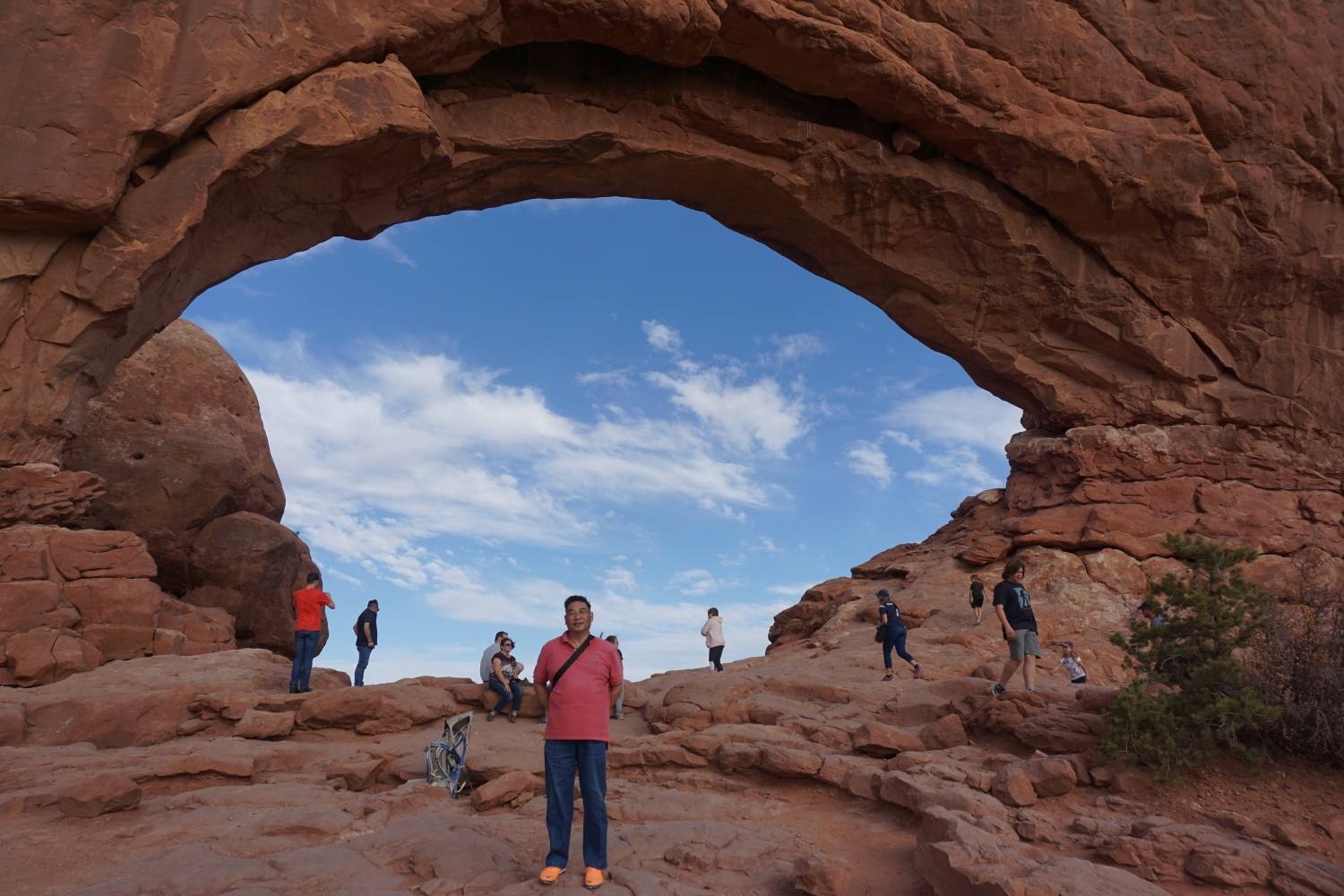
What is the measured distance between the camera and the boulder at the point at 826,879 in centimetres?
521

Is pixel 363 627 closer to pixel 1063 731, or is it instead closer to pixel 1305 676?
pixel 1063 731

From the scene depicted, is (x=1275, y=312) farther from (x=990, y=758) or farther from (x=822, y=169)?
(x=990, y=758)

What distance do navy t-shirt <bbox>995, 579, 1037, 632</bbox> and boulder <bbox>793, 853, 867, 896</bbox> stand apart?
5271 millimetres

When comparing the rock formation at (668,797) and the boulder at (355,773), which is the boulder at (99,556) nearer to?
the rock formation at (668,797)

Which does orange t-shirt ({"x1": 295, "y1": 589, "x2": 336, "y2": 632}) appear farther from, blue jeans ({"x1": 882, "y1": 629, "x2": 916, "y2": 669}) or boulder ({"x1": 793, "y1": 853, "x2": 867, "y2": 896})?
boulder ({"x1": 793, "y1": 853, "x2": 867, "y2": 896})

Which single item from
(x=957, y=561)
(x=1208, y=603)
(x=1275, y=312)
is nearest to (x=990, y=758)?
(x=1208, y=603)

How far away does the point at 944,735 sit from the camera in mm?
8836

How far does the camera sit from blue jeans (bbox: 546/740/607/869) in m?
5.21

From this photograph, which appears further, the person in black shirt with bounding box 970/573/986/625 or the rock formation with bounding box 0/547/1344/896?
the person in black shirt with bounding box 970/573/986/625

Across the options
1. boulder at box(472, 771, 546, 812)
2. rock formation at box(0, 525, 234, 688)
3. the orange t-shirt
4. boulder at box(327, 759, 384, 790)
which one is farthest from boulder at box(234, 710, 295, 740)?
boulder at box(472, 771, 546, 812)

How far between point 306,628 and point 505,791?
589 cm

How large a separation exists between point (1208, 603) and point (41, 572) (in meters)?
14.9

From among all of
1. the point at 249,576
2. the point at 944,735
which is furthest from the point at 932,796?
the point at 249,576

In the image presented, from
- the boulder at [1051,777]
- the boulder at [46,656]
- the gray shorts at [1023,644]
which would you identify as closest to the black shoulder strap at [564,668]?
the boulder at [1051,777]
